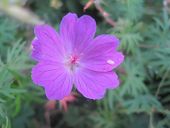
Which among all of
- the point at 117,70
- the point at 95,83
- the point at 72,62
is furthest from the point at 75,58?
the point at 117,70

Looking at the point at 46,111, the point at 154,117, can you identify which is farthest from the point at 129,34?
the point at 46,111

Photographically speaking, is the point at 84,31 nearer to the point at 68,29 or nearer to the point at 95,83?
the point at 68,29

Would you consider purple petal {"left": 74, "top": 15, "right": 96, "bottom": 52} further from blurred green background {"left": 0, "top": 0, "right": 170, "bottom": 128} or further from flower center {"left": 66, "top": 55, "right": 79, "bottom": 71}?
blurred green background {"left": 0, "top": 0, "right": 170, "bottom": 128}

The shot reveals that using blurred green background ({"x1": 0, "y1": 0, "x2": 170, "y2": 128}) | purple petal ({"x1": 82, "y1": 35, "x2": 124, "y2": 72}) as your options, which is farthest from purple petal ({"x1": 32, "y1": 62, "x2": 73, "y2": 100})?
blurred green background ({"x1": 0, "y1": 0, "x2": 170, "y2": 128})

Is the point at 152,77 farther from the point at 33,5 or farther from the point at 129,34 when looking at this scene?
the point at 33,5

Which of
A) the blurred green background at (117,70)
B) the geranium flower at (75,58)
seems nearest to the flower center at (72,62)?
the geranium flower at (75,58)

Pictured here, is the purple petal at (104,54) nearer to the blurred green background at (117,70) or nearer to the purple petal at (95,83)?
the purple petal at (95,83)

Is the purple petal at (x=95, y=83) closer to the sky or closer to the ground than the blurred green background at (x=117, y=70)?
closer to the sky
